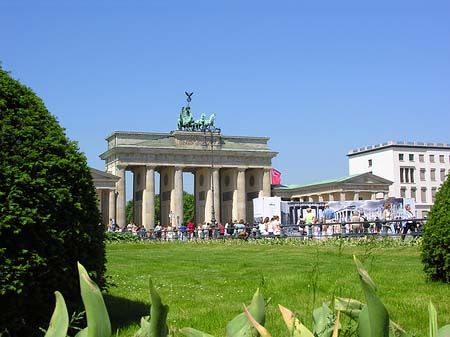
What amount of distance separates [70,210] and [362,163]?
11338 centimetres

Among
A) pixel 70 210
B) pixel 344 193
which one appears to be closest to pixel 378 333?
pixel 70 210

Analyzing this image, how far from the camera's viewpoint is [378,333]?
5.16 ft

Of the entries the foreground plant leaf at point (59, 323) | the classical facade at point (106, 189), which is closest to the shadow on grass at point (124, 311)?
the foreground plant leaf at point (59, 323)

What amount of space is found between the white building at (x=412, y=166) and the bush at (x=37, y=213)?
103324 millimetres

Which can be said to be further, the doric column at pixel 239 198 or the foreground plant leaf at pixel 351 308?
the doric column at pixel 239 198

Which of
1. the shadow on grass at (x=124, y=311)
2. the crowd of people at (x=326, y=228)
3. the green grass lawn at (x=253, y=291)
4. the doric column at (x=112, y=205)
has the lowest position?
Answer: the shadow on grass at (x=124, y=311)

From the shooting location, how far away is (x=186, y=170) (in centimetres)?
8781

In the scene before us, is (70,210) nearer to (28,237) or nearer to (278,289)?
(28,237)

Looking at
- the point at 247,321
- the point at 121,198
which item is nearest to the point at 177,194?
the point at 121,198

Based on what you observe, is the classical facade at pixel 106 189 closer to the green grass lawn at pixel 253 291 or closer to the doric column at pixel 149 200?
the doric column at pixel 149 200

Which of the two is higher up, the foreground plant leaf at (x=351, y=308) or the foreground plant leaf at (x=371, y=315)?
the foreground plant leaf at (x=371, y=315)

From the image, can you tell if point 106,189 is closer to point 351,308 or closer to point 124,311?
point 124,311

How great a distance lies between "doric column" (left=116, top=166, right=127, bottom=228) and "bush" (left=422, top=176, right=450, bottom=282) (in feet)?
229

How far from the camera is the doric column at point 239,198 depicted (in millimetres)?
86000
